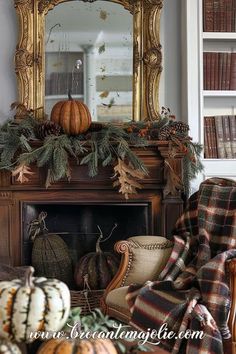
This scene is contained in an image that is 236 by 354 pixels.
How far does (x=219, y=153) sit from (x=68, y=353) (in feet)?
7.93

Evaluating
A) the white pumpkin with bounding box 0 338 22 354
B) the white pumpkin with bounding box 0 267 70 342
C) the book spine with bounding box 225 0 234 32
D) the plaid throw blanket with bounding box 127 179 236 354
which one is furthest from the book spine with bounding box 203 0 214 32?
the white pumpkin with bounding box 0 338 22 354

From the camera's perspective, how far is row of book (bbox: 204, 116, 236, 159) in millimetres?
3344

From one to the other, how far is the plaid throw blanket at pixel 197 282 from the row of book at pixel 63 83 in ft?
4.08

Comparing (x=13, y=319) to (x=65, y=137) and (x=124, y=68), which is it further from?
(x=124, y=68)

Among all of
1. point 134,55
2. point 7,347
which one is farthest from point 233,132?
point 7,347

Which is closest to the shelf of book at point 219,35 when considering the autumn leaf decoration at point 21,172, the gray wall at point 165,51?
the gray wall at point 165,51

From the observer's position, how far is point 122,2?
3422mm

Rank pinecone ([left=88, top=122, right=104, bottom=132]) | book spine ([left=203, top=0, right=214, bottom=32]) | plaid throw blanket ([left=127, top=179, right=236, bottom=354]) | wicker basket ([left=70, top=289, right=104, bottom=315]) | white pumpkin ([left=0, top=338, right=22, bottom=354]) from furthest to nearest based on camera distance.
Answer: book spine ([left=203, top=0, right=214, bottom=32]) → pinecone ([left=88, top=122, right=104, bottom=132]) → wicker basket ([left=70, top=289, right=104, bottom=315]) → plaid throw blanket ([left=127, top=179, right=236, bottom=354]) → white pumpkin ([left=0, top=338, right=22, bottom=354])

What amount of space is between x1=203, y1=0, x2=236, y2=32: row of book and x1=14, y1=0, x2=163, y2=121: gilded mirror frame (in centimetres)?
33

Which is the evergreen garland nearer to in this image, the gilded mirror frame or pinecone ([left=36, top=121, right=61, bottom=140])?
pinecone ([left=36, top=121, right=61, bottom=140])

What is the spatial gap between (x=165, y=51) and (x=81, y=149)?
107 centimetres

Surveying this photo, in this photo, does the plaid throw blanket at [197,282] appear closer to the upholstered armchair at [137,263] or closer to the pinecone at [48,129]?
the upholstered armchair at [137,263]

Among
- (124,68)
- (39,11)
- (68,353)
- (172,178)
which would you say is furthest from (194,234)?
(39,11)

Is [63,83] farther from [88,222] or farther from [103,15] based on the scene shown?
[88,222]
